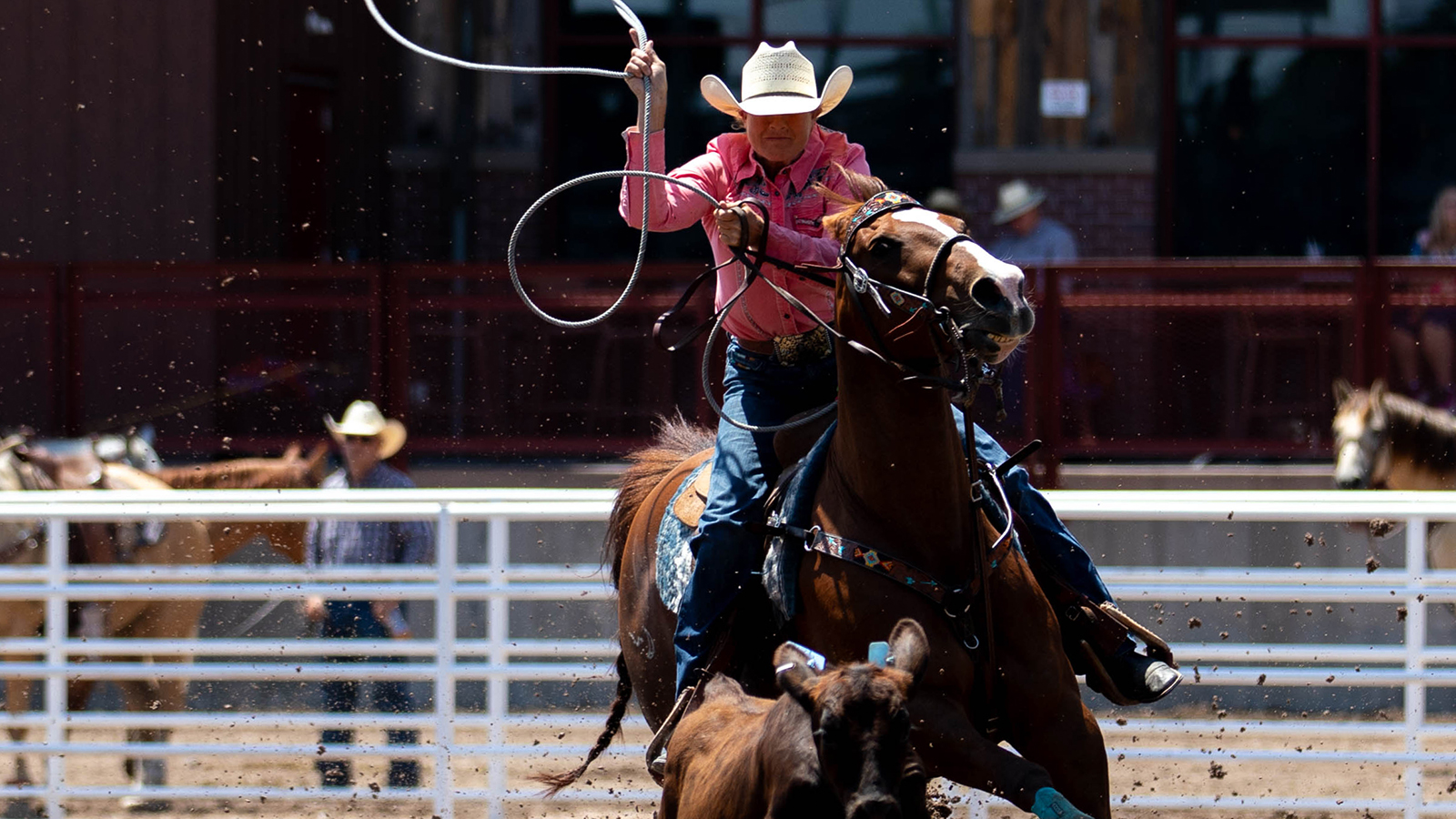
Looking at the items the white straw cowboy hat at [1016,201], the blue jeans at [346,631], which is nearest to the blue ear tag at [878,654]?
the blue jeans at [346,631]

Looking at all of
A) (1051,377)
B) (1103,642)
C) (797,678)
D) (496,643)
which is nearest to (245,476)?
(496,643)

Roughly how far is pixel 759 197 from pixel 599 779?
3940mm

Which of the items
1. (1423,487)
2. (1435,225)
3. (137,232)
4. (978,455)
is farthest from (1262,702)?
(137,232)

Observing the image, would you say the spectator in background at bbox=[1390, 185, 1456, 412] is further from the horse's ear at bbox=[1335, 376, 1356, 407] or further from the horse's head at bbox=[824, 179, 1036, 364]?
the horse's head at bbox=[824, 179, 1036, 364]

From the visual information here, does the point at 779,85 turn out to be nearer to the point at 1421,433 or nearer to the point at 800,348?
the point at 800,348

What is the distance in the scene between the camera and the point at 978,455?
469 centimetres

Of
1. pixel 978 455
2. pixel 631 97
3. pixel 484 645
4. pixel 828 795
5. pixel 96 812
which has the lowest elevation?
pixel 96 812

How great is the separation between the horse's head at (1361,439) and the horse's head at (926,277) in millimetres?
5250

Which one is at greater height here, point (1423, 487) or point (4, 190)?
point (4, 190)

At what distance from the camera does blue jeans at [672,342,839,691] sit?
451 centimetres

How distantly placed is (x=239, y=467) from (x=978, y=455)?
455 centimetres

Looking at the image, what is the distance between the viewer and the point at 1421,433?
8742 mm

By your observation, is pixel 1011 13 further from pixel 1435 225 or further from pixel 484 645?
pixel 484 645

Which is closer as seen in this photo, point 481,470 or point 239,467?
point 239,467
